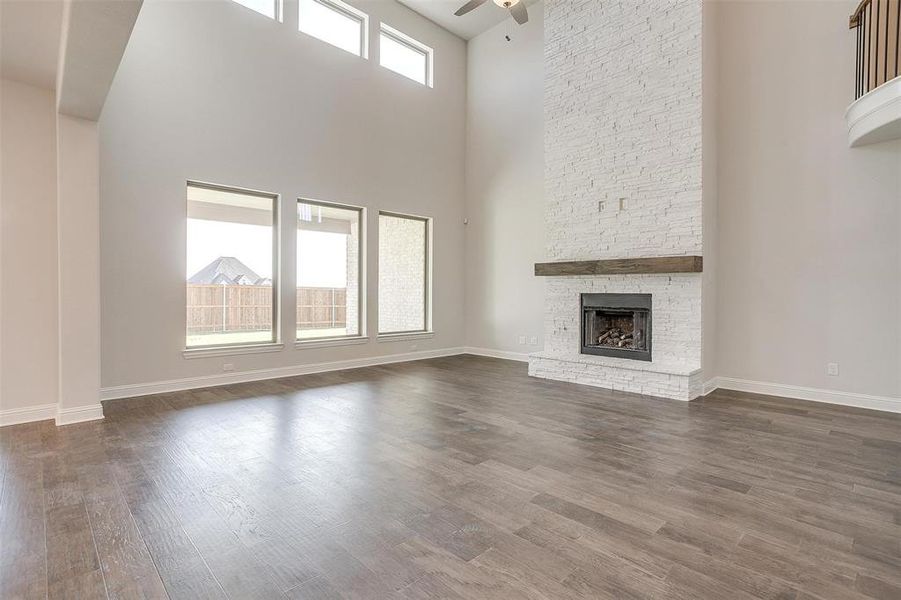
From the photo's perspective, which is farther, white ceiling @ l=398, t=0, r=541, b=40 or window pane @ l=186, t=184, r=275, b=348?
white ceiling @ l=398, t=0, r=541, b=40

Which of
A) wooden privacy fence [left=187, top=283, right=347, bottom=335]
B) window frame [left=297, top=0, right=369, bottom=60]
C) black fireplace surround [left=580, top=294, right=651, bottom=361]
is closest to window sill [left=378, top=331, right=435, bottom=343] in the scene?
wooden privacy fence [left=187, top=283, right=347, bottom=335]

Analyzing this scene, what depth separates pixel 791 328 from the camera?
4953 mm

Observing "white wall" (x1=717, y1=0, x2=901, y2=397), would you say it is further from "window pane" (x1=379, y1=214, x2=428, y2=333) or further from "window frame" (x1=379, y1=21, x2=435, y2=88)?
"window pane" (x1=379, y1=214, x2=428, y2=333)

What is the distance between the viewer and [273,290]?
5.93 meters

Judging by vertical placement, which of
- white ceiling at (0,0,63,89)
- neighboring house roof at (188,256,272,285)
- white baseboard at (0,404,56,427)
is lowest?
white baseboard at (0,404,56,427)

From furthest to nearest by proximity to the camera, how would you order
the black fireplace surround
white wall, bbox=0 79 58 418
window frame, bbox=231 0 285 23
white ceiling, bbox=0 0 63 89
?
window frame, bbox=231 0 285 23
the black fireplace surround
white wall, bbox=0 79 58 418
white ceiling, bbox=0 0 63 89

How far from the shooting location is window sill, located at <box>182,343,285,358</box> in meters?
5.21

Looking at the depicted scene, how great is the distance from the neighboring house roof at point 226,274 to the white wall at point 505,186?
3.84 m

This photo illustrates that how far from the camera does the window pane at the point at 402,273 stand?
7.25 m

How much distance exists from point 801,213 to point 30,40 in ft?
24.0

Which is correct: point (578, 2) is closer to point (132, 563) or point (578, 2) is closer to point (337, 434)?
point (337, 434)

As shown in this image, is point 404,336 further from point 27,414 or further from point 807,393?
point 807,393

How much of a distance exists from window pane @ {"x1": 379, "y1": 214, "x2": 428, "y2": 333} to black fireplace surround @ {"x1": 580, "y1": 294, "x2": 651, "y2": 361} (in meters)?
2.96

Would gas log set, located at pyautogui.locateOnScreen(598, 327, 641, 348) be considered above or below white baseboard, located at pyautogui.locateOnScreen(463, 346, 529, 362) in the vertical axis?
above
